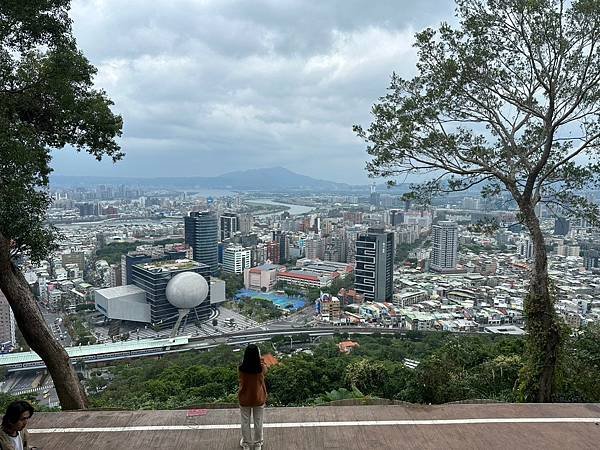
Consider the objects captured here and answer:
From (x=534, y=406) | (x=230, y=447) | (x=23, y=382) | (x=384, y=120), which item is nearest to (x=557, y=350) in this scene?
(x=534, y=406)

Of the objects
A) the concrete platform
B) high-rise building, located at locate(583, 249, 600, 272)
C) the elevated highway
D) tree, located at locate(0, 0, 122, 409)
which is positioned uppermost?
tree, located at locate(0, 0, 122, 409)

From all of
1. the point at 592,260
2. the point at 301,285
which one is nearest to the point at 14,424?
the point at 592,260

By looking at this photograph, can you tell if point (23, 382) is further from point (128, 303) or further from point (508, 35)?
point (508, 35)

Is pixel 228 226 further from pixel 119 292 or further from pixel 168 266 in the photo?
pixel 119 292

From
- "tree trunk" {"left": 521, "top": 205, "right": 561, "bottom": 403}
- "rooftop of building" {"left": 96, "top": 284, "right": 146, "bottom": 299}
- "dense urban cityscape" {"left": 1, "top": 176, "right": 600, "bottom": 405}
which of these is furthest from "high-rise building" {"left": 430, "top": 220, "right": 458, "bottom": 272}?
"tree trunk" {"left": 521, "top": 205, "right": 561, "bottom": 403}

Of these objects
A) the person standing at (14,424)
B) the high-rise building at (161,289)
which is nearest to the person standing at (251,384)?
the person standing at (14,424)

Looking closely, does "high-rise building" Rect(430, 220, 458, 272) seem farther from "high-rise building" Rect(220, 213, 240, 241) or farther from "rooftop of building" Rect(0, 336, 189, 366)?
"high-rise building" Rect(220, 213, 240, 241)

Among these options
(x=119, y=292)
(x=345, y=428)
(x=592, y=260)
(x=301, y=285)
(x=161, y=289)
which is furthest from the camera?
(x=301, y=285)
